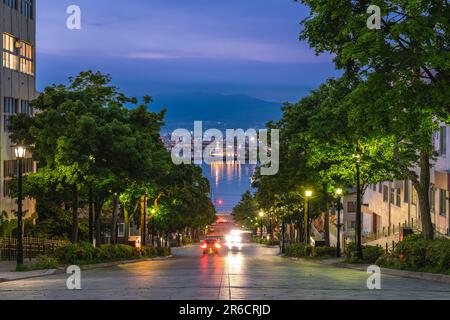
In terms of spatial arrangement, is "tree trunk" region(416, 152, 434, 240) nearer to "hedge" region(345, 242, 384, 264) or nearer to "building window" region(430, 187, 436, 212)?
"hedge" region(345, 242, 384, 264)

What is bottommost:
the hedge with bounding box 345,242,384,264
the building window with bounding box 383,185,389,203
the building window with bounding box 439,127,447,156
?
the hedge with bounding box 345,242,384,264

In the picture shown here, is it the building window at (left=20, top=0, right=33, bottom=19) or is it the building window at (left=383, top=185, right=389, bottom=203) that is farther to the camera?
the building window at (left=383, top=185, right=389, bottom=203)

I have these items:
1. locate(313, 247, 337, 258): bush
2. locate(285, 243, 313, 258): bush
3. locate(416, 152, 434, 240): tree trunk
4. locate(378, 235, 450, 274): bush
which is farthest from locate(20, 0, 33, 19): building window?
locate(378, 235, 450, 274): bush

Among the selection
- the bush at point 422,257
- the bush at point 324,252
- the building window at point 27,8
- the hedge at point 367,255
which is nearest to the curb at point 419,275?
the bush at point 422,257

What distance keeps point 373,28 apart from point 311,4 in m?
3.32

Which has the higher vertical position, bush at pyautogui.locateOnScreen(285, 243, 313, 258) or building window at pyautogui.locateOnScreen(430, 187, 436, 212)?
building window at pyautogui.locateOnScreen(430, 187, 436, 212)

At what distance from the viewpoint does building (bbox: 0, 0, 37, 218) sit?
55.6 meters

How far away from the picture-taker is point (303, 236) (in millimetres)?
87750

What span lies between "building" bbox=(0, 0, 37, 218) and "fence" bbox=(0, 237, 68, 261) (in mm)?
3161

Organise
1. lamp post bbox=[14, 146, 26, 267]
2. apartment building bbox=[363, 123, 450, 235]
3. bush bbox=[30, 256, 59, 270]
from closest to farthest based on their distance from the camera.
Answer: lamp post bbox=[14, 146, 26, 267] < bush bbox=[30, 256, 59, 270] < apartment building bbox=[363, 123, 450, 235]

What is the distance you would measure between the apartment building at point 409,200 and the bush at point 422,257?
50.9 feet

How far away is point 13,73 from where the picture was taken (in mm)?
58062
